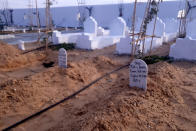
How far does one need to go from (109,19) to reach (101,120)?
24.7 m

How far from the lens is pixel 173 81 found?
17.3ft

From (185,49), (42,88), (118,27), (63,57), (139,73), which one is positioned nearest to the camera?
(139,73)

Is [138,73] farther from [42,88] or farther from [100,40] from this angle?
[100,40]

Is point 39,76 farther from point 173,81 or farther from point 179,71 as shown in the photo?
point 179,71

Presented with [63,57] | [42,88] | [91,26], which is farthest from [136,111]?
[91,26]

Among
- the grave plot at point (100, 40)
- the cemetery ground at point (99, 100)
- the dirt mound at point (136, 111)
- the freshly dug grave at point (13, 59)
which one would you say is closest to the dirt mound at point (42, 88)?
the cemetery ground at point (99, 100)

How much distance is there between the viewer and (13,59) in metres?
7.57

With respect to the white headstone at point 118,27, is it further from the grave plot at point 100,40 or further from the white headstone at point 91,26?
the white headstone at point 91,26

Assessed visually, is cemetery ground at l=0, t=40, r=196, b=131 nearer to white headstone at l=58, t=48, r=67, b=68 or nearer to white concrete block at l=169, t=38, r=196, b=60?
white headstone at l=58, t=48, r=67, b=68

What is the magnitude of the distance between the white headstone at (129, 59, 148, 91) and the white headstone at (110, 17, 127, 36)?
9.51 meters

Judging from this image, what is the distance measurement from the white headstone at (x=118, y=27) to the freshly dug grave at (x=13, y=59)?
655cm

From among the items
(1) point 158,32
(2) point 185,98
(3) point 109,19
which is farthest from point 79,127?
(3) point 109,19

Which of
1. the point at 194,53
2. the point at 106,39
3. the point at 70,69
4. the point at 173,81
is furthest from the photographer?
the point at 106,39

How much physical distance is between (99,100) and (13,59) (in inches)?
201
